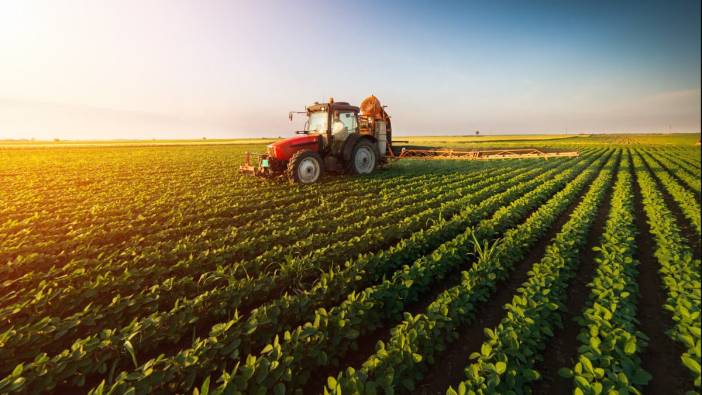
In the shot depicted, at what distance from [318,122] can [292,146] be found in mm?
1366

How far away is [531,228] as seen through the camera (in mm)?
5977

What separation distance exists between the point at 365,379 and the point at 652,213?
8.11 m

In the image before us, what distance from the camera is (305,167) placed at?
1055 centimetres

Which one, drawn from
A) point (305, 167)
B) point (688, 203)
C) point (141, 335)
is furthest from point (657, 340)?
point (305, 167)

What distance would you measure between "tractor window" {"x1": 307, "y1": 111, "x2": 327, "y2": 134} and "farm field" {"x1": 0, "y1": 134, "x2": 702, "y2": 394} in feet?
14.2

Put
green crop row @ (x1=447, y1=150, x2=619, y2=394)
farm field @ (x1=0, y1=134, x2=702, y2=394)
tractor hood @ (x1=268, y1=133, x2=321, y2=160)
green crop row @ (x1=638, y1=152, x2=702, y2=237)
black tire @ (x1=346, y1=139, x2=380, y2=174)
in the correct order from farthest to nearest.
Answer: black tire @ (x1=346, y1=139, x2=380, y2=174)
tractor hood @ (x1=268, y1=133, x2=321, y2=160)
green crop row @ (x1=638, y1=152, x2=702, y2=237)
farm field @ (x1=0, y1=134, x2=702, y2=394)
green crop row @ (x1=447, y1=150, x2=619, y2=394)

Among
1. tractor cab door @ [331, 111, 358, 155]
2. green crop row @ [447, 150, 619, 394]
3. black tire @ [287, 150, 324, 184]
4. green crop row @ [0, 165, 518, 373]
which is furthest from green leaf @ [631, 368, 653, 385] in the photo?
tractor cab door @ [331, 111, 358, 155]

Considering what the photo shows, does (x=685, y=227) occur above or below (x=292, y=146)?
below

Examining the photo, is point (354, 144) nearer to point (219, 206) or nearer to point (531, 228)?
point (219, 206)

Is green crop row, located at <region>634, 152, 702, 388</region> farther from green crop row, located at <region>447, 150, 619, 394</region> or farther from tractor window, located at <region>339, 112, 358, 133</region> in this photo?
tractor window, located at <region>339, 112, 358, 133</region>

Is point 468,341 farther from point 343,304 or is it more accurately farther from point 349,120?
point 349,120

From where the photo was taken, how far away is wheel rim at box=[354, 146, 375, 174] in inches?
464

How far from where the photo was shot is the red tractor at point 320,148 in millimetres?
10383

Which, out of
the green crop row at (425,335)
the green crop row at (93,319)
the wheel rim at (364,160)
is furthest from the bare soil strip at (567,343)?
the wheel rim at (364,160)
